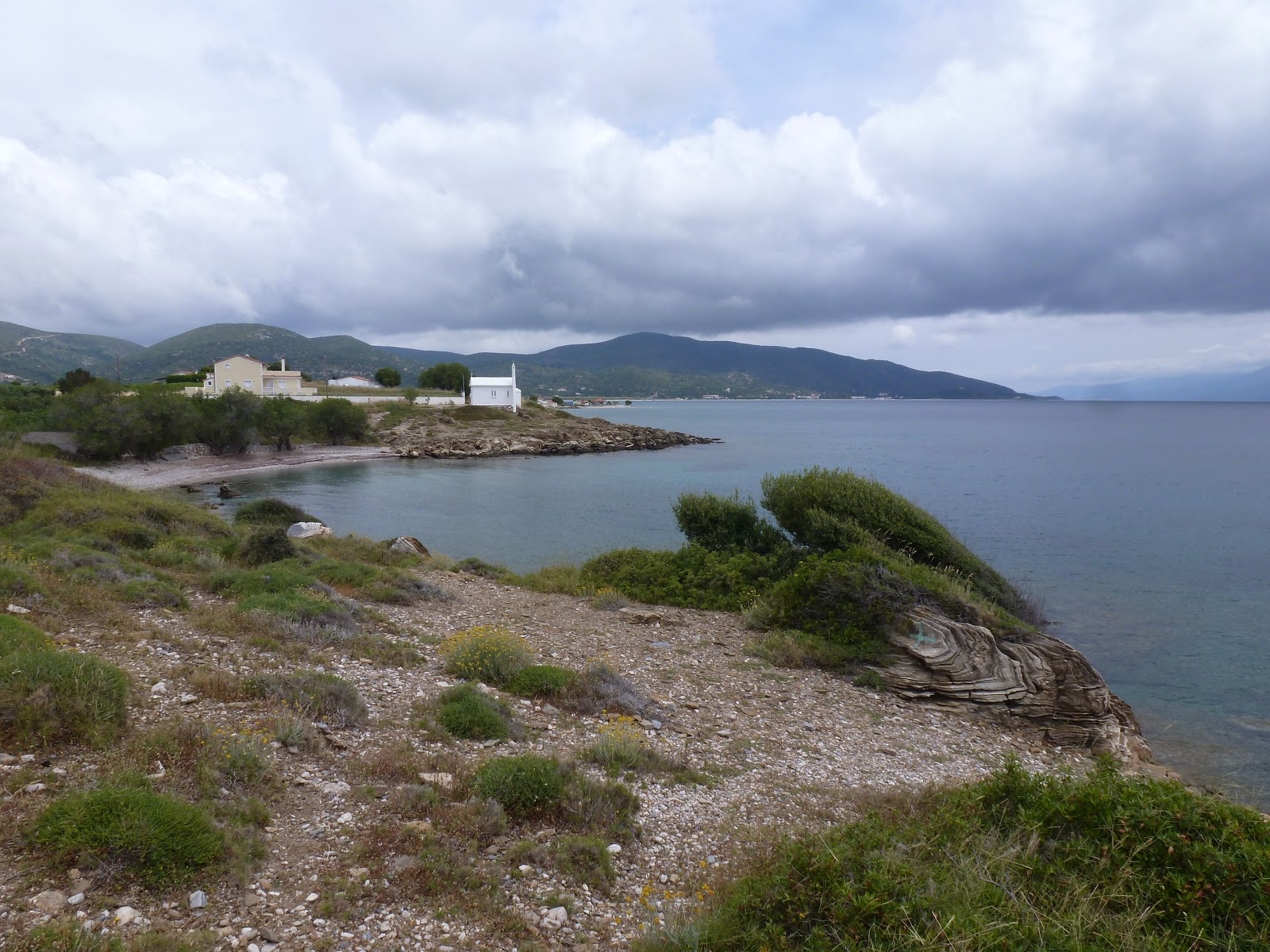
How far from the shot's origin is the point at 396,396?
99.6 meters

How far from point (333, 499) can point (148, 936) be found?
135ft

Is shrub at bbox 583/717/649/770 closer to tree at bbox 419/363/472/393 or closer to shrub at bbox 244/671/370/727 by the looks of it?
shrub at bbox 244/671/370/727

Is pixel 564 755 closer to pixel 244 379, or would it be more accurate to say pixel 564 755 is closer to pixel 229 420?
pixel 229 420

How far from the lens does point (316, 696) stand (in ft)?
25.2

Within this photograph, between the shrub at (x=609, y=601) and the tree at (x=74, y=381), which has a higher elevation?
the tree at (x=74, y=381)

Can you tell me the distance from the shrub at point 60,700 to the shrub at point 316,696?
1.34m

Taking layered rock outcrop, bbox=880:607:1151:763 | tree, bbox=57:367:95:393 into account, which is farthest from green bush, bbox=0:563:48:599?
tree, bbox=57:367:95:393

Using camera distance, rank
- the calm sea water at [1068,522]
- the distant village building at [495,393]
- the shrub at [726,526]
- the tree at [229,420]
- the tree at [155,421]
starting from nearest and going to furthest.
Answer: the calm sea water at [1068,522] → the shrub at [726,526] → the tree at [155,421] → the tree at [229,420] → the distant village building at [495,393]

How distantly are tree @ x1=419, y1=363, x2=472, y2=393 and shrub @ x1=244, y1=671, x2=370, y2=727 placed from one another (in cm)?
11276

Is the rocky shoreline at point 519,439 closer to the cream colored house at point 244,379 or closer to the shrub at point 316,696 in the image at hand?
the cream colored house at point 244,379

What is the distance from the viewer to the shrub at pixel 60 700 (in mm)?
5859

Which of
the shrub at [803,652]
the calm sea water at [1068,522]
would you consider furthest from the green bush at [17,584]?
the calm sea water at [1068,522]

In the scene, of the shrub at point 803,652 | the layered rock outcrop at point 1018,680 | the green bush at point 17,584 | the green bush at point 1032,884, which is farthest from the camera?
the shrub at point 803,652

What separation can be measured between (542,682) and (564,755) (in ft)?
7.01
